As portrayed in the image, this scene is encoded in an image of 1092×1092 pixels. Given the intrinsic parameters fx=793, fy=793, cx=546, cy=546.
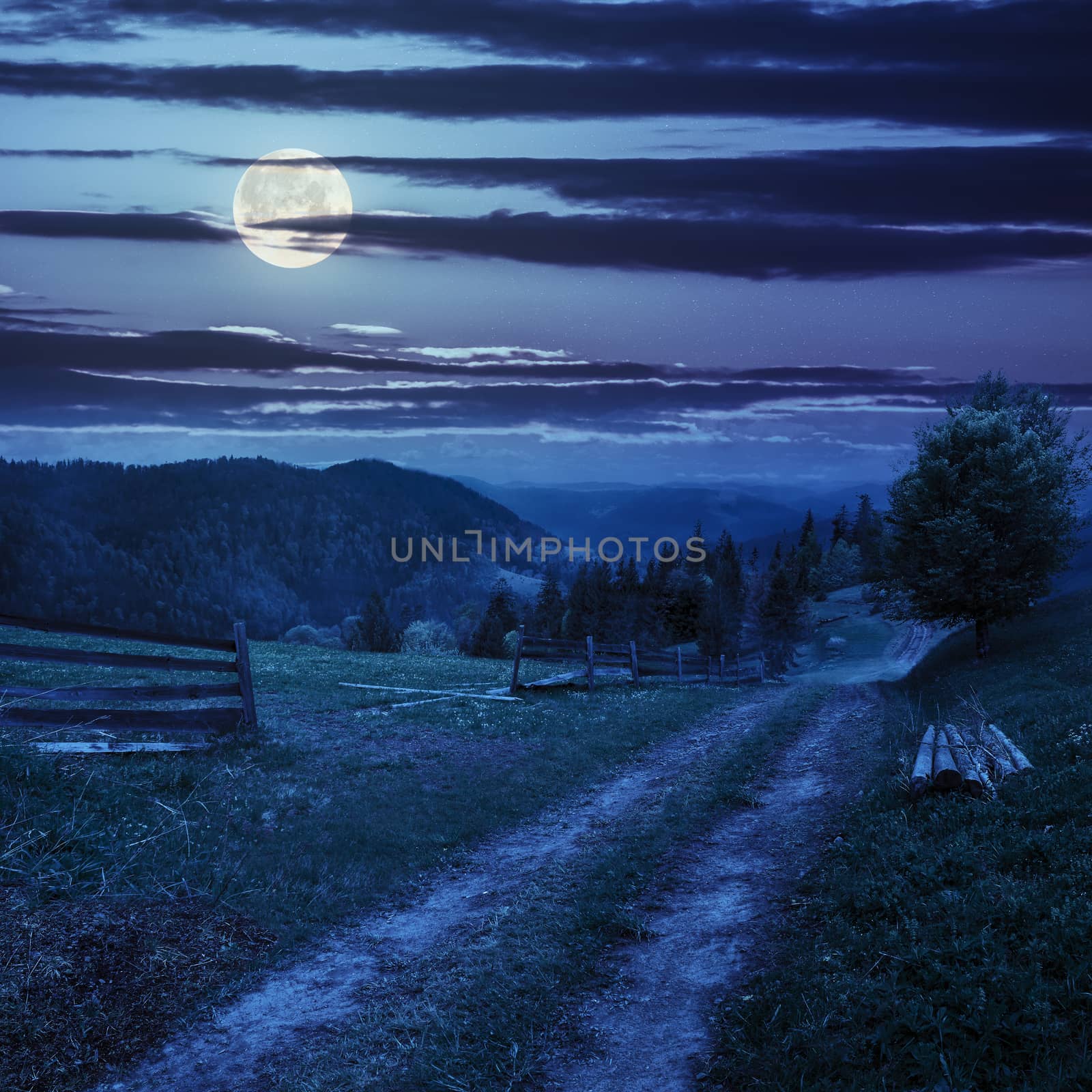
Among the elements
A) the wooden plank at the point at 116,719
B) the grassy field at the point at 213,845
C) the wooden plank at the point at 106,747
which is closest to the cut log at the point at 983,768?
the grassy field at the point at 213,845

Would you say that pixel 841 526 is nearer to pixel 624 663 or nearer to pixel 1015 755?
pixel 624 663

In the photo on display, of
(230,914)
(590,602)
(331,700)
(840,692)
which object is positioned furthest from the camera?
(590,602)

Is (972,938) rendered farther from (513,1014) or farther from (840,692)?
(840,692)

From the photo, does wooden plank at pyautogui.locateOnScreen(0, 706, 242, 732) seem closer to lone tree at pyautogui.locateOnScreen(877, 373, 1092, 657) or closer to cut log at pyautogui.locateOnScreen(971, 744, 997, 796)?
cut log at pyautogui.locateOnScreen(971, 744, 997, 796)

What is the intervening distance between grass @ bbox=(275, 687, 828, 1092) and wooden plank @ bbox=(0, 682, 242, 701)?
759cm

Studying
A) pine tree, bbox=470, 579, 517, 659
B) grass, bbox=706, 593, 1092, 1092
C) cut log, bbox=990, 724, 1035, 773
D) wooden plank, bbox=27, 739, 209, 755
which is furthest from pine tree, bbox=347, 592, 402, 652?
grass, bbox=706, 593, 1092, 1092

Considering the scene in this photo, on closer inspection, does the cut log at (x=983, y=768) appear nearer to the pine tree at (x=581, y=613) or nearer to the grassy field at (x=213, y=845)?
the grassy field at (x=213, y=845)

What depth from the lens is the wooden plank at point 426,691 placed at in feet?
86.9

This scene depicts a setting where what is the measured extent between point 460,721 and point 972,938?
50.5 feet

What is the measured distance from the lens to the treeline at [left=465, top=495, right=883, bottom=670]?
93438 mm

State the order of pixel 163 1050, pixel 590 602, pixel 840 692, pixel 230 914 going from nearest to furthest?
pixel 163 1050
pixel 230 914
pixel 840 692
pixel 590 602

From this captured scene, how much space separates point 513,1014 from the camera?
24.6 feet

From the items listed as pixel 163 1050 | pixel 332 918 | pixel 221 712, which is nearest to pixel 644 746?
pixel 221 712

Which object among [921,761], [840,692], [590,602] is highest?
Answer: [921,761]
